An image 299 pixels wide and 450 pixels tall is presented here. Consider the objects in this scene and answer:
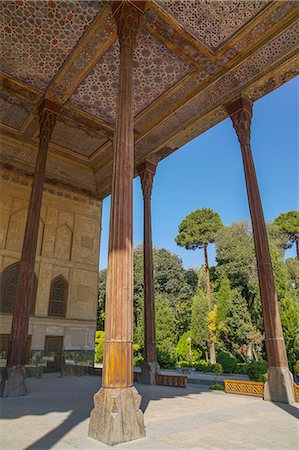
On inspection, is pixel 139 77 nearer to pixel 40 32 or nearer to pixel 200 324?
pixel 40 32

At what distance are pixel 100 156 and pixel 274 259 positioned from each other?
11.6 m

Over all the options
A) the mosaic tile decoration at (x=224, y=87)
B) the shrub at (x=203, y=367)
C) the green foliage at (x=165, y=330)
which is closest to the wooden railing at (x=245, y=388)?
the mosaic tile decoration at (x=224, y=87)

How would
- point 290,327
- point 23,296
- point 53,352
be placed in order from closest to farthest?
point 23,296 → point 53,352 → point 290,327

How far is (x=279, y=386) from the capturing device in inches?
282

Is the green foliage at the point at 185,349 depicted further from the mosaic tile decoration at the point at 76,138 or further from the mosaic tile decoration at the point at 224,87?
the mosaic tile decoration at the point at 224,87

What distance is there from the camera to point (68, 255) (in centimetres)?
1519

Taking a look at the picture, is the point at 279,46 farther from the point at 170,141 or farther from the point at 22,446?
the point at 22,446

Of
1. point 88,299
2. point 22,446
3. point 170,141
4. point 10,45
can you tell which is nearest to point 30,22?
point 10,45

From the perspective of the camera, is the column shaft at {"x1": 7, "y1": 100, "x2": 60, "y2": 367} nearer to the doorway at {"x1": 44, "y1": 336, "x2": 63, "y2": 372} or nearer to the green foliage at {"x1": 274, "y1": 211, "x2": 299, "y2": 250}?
the doorway at {"x1": 44, "y1": 336, "x2": 63, "y2": 372}

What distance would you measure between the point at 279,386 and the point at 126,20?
29.3 feet

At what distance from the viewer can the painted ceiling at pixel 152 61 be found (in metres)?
8.02

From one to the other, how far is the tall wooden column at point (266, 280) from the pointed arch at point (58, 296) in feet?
31.2

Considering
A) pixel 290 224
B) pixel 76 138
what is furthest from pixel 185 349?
pixel 76 138

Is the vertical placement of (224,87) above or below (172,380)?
above
